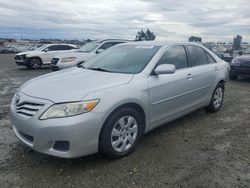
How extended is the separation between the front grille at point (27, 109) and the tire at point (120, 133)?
84cm

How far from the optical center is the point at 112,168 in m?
3.59

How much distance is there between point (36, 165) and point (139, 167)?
132 cm

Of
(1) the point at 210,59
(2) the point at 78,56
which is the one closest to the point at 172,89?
(1) the point at 210,59

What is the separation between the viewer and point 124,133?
12.6ft

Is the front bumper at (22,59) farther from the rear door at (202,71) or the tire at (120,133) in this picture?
the tire at (120,133)

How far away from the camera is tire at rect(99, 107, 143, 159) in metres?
3.55

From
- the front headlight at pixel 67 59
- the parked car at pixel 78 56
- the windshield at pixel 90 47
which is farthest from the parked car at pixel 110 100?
the windshield at pixel 90 47

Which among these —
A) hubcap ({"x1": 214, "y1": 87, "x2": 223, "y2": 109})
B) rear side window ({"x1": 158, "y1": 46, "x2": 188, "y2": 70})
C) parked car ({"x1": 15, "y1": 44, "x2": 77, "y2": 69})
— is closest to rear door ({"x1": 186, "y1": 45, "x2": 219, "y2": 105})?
rear side window ({"x1": 158, "y1": 46, "x2": 188, "y2": 70})

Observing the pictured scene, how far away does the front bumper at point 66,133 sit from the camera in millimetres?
3236

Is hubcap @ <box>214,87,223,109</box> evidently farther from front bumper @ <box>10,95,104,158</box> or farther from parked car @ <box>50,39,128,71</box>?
parked car @ <box>50,39,128,71</box>

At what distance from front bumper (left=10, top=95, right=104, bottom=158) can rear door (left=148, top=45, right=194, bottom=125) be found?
3.66 feet

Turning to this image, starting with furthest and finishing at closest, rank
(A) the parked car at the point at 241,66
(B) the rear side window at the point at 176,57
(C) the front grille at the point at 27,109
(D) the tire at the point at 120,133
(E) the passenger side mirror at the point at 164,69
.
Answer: (A) the parked car at the point at 241,66 < (B) the rear side window at the point at 176,57 < (E) the passenger side mirror at the point at 164,69 < (D) the tire at the point at 120,133 < (C) the front grille at the point at 27,109

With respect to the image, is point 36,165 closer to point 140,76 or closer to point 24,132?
point 24,132

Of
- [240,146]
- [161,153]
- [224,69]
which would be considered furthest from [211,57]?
[161,153]
